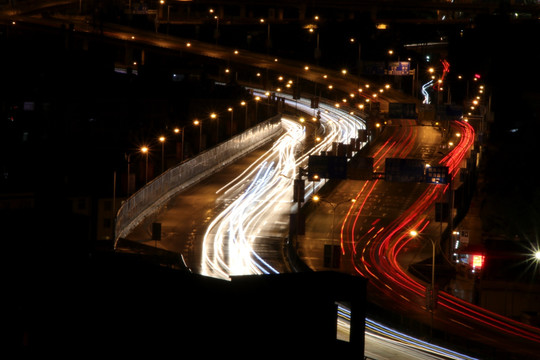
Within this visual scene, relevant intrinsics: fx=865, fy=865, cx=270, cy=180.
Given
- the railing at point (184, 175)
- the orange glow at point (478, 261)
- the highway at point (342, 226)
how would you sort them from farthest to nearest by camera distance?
the orange glow at point (478, 261), the railing at point (184, 175), the highway at point (342, 226)

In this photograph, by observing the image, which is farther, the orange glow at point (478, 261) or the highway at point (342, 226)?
the orange glow at point (478, 261)

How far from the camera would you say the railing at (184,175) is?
34.9 meters

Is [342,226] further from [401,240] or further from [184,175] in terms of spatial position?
[184,175]

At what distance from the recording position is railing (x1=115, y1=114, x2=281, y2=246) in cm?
3491

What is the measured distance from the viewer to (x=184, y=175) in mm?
42031

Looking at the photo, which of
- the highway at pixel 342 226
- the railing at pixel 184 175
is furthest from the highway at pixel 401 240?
the railing at pixel 184 175

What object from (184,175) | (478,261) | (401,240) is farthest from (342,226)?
(184,175)

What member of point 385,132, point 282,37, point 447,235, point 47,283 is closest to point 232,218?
point 447,235

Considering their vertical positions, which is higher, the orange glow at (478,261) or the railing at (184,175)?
the railing at (184,175)

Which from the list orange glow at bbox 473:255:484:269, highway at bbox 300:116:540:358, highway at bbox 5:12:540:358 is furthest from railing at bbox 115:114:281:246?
orange glow at bbox 473:255:484:269

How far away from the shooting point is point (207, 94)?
63.9m

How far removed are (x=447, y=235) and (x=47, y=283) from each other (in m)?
28.2

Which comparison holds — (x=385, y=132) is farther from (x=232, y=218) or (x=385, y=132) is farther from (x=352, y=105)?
(x=232, y=218)

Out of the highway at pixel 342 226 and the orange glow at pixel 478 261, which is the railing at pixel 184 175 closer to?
the highway at pixel 342 226
